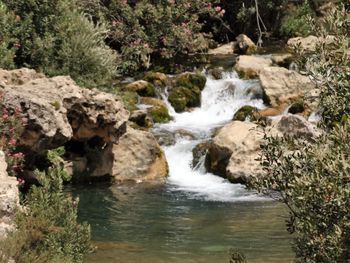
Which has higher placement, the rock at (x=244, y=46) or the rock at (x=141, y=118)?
the rock at (x=244, y=46)

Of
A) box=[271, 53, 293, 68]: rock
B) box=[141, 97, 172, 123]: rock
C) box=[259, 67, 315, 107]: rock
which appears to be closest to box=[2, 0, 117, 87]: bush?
box=[141, 97, 172, 123]: rock

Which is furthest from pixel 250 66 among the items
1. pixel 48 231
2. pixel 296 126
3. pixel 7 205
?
pixel 7 205

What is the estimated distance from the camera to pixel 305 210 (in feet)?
15.3

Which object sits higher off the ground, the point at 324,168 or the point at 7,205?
the point at 324,168

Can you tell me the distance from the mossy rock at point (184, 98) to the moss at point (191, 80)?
27 cm

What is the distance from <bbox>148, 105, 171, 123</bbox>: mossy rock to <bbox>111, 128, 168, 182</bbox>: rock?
124 inches

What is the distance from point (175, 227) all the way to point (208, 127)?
9.70 meters

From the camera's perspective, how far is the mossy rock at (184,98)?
23.9 m

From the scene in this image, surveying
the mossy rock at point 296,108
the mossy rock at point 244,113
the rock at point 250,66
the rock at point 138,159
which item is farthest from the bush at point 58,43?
the rock at point 250,66

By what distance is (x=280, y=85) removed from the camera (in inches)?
935

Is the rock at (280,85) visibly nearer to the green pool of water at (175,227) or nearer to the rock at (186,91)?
the rock at (186,91)

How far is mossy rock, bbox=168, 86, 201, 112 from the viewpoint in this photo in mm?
23922

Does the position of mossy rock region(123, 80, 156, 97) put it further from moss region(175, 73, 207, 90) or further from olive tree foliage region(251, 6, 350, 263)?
olive tree foliage region(251, 6, 350, 263)

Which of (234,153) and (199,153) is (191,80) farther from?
(234,153)
